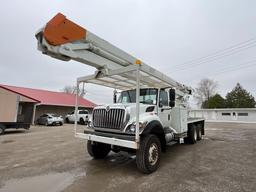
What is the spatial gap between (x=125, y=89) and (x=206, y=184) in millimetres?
4263

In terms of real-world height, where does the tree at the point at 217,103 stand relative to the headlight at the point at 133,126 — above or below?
above

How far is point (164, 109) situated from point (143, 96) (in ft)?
2.76

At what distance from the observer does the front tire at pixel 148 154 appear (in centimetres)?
407

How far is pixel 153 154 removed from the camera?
14.6ft

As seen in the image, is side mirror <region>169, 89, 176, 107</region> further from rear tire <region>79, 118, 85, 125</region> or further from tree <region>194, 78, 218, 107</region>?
tree <region>194, 78, 218, 107</region>

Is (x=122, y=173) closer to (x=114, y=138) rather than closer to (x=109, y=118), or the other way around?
(x=114, y=138)

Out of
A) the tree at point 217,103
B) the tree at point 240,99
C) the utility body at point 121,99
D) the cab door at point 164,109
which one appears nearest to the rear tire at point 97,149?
the utility body at point 121,99

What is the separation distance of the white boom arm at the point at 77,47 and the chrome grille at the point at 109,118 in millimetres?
1225

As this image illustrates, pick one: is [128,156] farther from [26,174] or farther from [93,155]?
[26,174]

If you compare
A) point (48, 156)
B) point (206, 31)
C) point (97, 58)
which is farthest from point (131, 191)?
point (206, 31)

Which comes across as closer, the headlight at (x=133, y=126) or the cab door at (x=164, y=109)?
the headlight at (x=133, y=126)

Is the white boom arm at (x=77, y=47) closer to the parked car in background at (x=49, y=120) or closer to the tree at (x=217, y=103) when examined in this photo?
the parked car in background at (x=49, y=120)

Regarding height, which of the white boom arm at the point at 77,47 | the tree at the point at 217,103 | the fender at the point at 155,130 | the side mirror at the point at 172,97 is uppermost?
the tree at the point at 217,103

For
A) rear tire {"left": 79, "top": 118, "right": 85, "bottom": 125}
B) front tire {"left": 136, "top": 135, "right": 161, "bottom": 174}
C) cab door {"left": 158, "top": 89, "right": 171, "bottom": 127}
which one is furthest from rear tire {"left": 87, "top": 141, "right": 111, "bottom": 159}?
rear tire {"left": 79, "top": 118, "right": 85, "bottom": 125}
